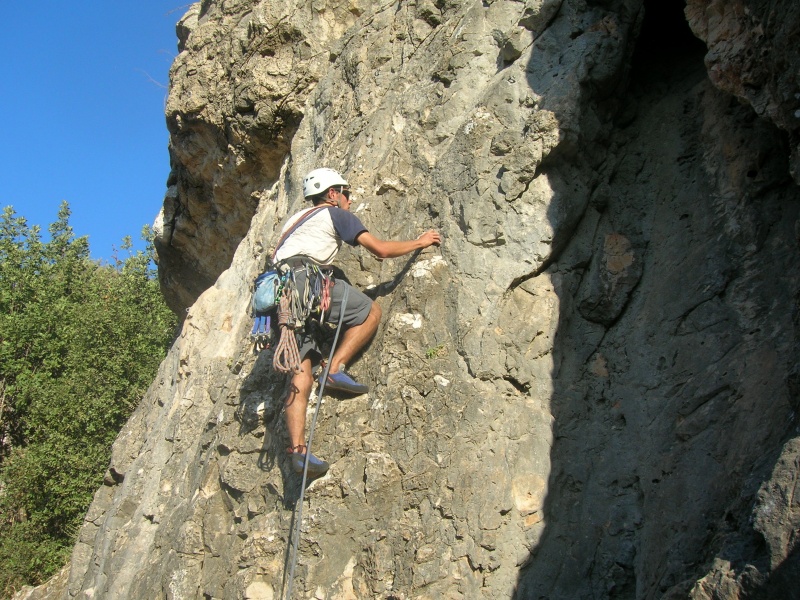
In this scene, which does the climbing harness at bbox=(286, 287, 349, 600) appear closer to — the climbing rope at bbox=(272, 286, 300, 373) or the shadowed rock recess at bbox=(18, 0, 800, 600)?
the shadowed rock recess at bbox=(18, 0, 800, 600)

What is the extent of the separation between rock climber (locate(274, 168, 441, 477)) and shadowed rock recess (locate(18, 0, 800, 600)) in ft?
0.58

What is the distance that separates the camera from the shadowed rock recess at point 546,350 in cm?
482

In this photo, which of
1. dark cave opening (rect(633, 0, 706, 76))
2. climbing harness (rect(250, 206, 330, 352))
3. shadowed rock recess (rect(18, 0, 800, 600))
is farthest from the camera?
dark cave opening (rect(633, 0, 706, 76))

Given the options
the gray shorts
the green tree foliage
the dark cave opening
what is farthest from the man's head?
the green tree foliage

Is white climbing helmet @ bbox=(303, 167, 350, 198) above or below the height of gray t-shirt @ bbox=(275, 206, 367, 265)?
above

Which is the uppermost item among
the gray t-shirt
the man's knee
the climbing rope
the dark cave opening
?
the dark cave opening

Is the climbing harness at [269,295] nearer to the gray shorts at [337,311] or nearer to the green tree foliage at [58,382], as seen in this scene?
the gray shorts at [337,311]

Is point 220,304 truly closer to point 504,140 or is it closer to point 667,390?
point 504,140

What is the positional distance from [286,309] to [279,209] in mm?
3089

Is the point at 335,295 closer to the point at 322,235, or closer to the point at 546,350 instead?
the point at 322,235

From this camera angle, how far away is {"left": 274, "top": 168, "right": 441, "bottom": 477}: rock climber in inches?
238

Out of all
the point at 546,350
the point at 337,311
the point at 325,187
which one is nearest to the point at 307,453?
the point at 337,311

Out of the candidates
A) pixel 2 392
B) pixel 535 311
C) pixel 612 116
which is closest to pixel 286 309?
pixel 535 311

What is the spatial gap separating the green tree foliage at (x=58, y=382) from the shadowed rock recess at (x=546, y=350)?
8515mm
